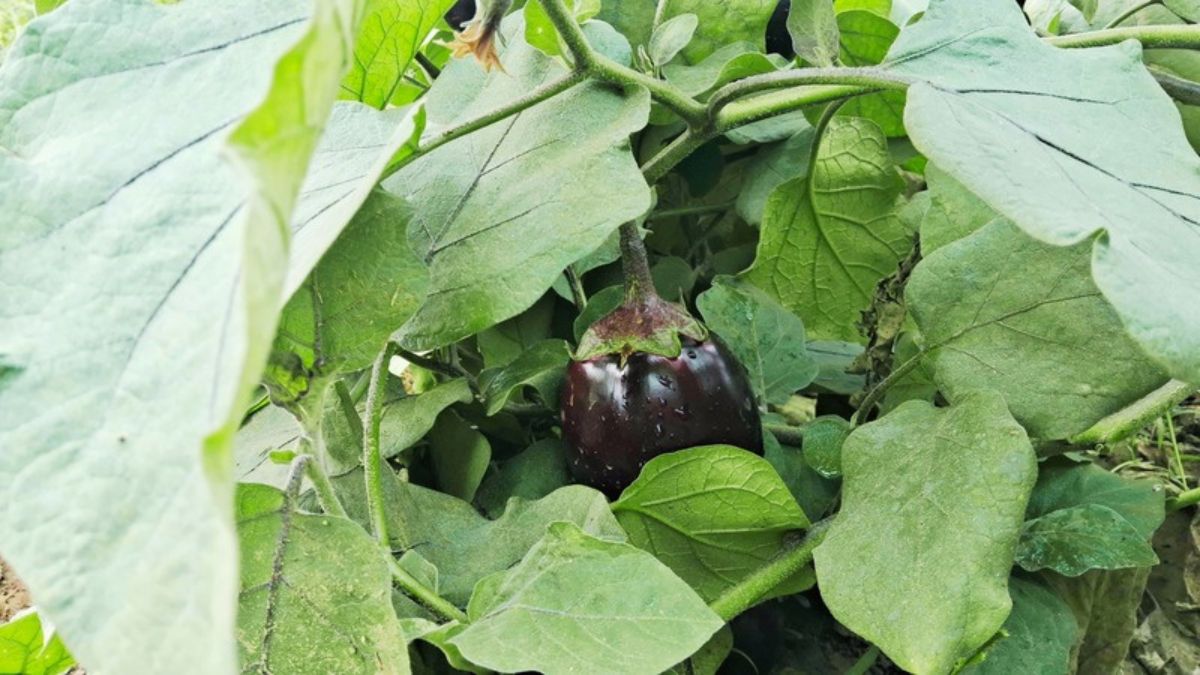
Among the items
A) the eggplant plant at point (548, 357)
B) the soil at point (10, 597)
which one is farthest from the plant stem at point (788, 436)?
the soil at point (10, 597)

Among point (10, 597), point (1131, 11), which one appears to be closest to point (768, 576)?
point (1131, 11)

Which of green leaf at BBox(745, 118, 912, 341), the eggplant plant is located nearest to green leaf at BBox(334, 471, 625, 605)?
the eggplant plant

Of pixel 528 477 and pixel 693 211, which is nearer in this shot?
pixel 528 477

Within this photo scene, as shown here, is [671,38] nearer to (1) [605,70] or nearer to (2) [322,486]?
(1) [605,70]

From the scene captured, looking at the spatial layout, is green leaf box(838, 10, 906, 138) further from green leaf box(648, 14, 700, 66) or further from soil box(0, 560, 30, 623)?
soil box(0, 560, 30, 623)

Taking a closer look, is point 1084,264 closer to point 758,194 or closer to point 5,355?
point 758,194

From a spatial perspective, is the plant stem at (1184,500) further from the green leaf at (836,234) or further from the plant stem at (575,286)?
the plant stem at (575,286)

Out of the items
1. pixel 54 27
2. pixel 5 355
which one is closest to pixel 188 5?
pixel 54 27
